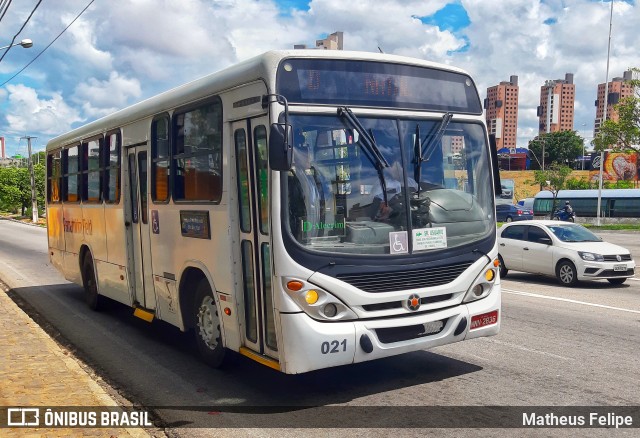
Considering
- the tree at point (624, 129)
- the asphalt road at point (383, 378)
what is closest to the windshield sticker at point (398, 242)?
the asphalt road at point (383, 378)

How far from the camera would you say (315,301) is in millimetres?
5605

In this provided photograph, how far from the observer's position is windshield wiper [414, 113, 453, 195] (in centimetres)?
618

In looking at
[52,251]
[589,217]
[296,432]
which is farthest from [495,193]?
[589,217]

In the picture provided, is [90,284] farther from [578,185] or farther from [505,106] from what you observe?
[505,106]

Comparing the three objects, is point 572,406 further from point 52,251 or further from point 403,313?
point 52,251

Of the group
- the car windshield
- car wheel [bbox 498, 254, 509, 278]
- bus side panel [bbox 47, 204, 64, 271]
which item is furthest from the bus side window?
car wheel [bbox 498, 254, 509, 278]

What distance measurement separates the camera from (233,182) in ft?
21.1

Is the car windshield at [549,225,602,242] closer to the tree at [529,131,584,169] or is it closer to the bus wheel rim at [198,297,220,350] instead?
the bus wheel rim at [198,297,220,350]

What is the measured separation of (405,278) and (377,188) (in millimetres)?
881

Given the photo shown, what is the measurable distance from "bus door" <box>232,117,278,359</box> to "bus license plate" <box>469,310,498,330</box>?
2047mm

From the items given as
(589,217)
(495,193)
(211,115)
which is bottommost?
(589,217)

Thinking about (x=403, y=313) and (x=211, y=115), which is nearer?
(x=403, y=313)

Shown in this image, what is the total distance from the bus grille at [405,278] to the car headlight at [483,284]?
8.8 inches

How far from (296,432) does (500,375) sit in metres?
2.57
